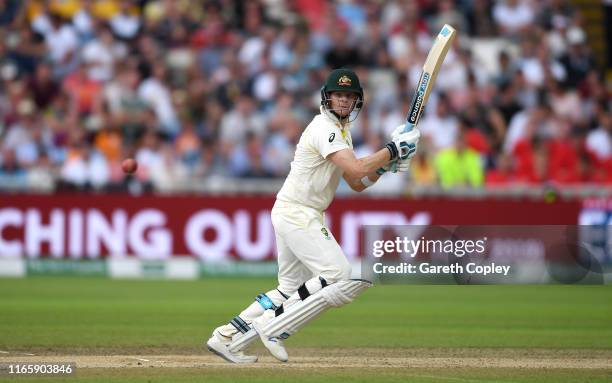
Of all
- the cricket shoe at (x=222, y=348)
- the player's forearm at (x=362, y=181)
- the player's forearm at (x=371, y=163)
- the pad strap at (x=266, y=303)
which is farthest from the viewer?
the cricket shoe at (x=222, y=348)

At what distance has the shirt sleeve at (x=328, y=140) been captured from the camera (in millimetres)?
7148

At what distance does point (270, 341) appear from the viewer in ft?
24.3

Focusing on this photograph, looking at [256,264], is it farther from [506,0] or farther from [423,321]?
[506,0]

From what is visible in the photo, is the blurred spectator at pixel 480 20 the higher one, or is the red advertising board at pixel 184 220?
the blurred spectator at pixel 480 20

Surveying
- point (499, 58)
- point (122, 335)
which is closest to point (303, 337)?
point (122, 335)

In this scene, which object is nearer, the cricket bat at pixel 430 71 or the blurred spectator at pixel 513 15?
the cricket bat at pixel 430 71

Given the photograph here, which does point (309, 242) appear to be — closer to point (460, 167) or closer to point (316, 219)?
point (316, 219)

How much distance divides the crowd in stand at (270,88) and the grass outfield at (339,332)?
5.04 feet

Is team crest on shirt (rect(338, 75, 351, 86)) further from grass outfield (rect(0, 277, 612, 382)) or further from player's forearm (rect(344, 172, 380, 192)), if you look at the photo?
grass outfield (rect(0, 277, 612, 382))

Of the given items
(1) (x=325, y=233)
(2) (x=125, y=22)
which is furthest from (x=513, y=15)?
(1) (x=325, y=233)

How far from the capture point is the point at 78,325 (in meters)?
10.0

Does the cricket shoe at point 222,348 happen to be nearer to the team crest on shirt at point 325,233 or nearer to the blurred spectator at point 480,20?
the team crest on shirt at point 325,233

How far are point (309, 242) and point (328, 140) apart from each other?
617 millimetres

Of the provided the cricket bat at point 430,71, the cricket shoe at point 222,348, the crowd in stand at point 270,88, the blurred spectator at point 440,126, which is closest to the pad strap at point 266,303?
the cricket shoe at point 222,348
